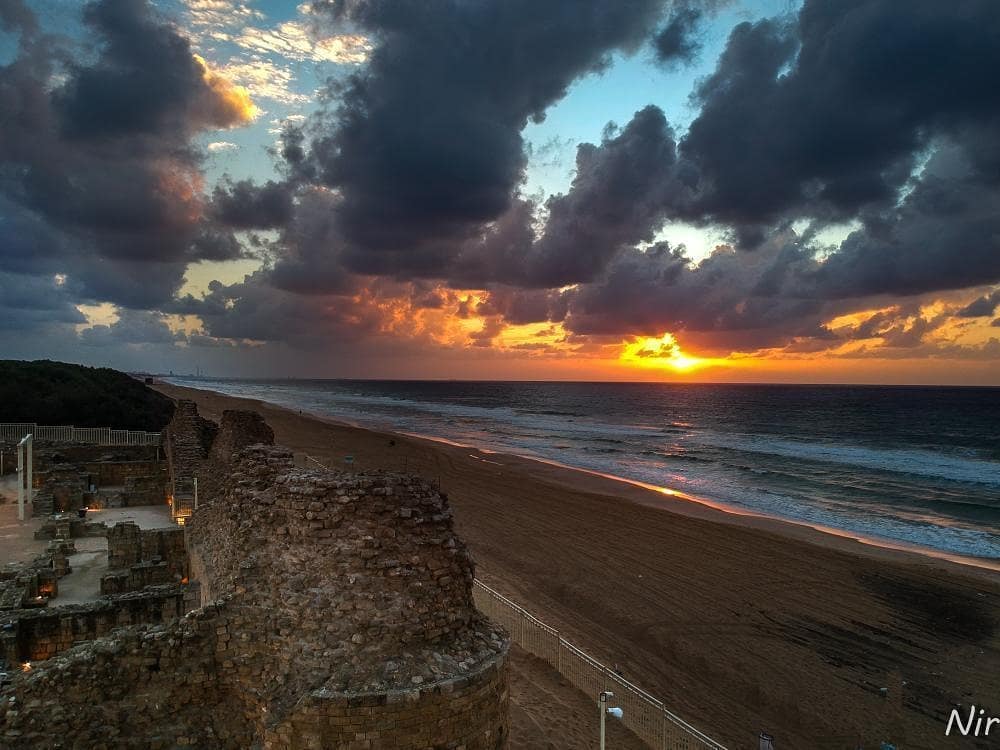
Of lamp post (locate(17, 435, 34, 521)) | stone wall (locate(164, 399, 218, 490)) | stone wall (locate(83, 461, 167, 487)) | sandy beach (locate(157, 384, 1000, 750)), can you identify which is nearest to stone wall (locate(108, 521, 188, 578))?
stone wall (locate(164, 399, 218, 490))

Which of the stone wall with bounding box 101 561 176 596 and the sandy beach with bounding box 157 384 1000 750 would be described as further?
the sandy beach with bounding box 157 384 1000 750

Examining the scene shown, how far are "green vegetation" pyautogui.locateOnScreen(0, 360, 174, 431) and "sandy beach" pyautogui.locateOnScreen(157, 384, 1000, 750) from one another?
24.0 metres

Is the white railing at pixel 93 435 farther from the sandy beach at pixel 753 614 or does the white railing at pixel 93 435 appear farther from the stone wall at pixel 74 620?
the stone wall at pixel 74 620

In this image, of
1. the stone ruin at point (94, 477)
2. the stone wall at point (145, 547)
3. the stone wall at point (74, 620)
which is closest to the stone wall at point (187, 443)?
the stone ruin at point (94, 477)

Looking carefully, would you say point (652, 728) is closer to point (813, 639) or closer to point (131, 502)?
point (813, 639)

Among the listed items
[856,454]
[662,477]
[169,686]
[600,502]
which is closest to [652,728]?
[169,686]

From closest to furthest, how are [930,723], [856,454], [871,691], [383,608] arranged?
[383,608] → [930,723] → [871,691] → [856,454]

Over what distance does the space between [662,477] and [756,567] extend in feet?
61.3

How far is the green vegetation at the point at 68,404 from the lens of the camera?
110 ft

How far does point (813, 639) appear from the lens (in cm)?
1461

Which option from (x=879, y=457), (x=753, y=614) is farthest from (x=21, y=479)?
(x=879, y=457)

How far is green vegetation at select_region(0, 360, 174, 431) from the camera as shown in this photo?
1315 inches

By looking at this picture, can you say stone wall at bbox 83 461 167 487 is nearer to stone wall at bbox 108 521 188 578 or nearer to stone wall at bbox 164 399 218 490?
stone wall at bbox 164 399 218 490

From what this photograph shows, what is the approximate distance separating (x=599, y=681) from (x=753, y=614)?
743 centimetres
